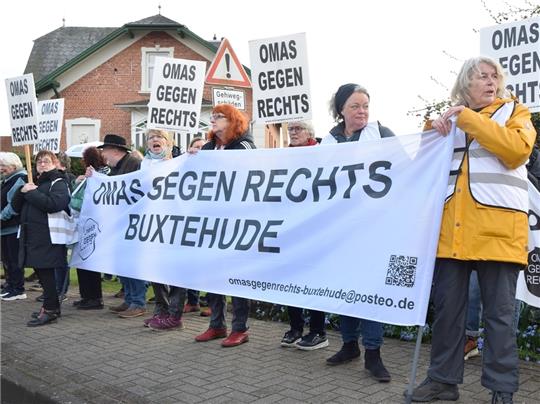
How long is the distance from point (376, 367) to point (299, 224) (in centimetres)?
121

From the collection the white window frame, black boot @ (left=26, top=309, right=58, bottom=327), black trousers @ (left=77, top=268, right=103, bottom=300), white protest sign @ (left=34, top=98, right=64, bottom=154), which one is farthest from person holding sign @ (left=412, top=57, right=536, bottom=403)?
the white window frame

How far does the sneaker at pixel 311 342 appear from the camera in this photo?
5.40m

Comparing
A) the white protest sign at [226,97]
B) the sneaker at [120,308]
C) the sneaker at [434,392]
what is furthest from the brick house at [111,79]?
the sneaker at [434,392]

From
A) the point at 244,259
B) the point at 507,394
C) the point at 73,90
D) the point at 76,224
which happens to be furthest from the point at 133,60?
the point at 507,394

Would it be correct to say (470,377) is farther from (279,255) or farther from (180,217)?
(180,217)

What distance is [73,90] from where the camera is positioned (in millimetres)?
28578

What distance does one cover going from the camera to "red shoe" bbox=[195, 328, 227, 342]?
19.0ft

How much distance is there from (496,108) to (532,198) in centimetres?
102

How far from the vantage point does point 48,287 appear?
A: 6.70 m

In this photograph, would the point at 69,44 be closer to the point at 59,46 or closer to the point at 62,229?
the point at 59,46

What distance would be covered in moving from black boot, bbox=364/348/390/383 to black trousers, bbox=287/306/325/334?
0.88 m

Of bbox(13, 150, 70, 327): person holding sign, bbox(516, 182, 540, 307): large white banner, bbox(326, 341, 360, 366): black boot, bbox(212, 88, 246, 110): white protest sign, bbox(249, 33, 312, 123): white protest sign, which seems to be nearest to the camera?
bbox(516, 182, 540, 307): large white banner

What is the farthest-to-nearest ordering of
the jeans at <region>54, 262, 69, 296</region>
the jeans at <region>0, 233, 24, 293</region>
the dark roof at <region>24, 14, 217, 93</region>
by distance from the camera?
the dark roof at <region>24, 14, 217, 93</region>
the jeans at <region>0, 233, 24, 293</region>
the jeans at <region>54, 262, 69, 296</region>

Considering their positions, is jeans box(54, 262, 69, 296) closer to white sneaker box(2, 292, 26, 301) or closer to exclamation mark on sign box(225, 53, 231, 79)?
white sneaker box(2, 292, 26, 301)
